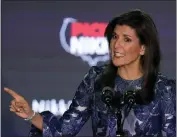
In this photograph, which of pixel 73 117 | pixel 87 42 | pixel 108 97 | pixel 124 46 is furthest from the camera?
pixel 87 42

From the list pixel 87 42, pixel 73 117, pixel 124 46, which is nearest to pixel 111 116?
pixel 73 117

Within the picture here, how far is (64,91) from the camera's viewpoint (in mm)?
3396

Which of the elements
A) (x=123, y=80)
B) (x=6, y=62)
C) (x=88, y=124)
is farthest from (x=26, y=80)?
(x=123, y=80)

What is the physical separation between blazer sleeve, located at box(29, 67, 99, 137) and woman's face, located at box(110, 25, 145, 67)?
0.20 meters

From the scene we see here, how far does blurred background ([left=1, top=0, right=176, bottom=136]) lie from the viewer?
3.37 metres

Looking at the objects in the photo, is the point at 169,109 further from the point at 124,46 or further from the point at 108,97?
the point at 108,97

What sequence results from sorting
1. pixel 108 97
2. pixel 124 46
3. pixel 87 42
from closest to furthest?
1. pixel 108 97
2. pixel 124 46
3. pixel 87 42

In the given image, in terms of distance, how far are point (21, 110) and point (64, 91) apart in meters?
1.69

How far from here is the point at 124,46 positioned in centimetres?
176

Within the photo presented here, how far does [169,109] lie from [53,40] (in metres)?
1.69

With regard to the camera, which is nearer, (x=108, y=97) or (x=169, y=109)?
(x=108, y=97)

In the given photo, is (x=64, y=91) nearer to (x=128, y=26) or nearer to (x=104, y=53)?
(x=104, y=53)

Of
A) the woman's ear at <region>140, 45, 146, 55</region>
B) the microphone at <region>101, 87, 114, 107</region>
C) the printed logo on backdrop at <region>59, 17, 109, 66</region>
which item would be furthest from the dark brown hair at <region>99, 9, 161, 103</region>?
the printed logo on backdrop at <region>59, 17, 109, 66</region>

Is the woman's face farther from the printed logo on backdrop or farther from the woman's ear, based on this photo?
the printed logo on backdrop
